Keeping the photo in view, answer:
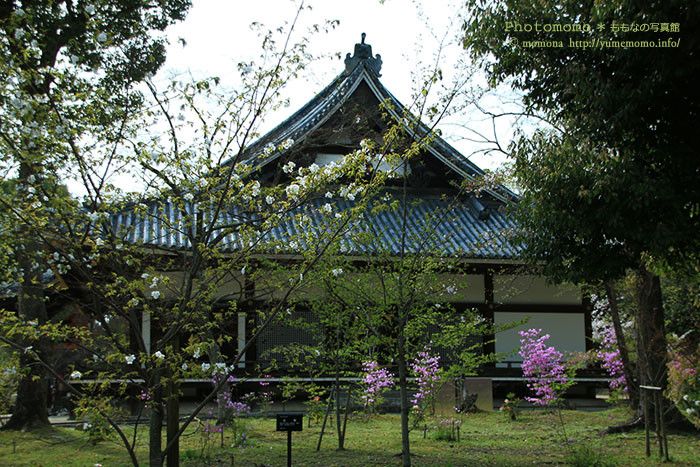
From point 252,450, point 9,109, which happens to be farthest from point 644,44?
point 252,450

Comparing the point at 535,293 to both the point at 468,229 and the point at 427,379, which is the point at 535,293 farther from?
the point at 427,379

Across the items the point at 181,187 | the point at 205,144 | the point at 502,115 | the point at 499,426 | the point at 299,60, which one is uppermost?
the point at 502,115

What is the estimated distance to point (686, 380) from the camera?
948 centimetres

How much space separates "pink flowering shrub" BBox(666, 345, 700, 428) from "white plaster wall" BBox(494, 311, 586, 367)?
5.07 m

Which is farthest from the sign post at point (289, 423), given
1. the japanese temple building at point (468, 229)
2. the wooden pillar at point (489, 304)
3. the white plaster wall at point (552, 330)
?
the white plaster wall at point (552, 330)

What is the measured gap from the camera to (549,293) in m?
15.5

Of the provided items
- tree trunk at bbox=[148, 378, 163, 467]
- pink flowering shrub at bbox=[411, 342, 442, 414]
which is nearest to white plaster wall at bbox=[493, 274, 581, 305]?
pink flowering shrub at bbox=[411, 342, 442, 414]

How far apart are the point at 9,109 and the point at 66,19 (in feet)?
22.0

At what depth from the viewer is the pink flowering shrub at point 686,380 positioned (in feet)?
30.4

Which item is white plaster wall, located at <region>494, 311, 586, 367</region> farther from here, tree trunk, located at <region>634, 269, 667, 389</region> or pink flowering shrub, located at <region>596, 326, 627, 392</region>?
tree trunk, located at <region>634, 269, 667, 389</region>

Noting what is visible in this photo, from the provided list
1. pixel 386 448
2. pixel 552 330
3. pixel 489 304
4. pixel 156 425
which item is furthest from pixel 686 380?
pixel 156 425

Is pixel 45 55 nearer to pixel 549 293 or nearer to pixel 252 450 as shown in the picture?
pixel 252 450

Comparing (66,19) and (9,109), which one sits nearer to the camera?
(9,109)

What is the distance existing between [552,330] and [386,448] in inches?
297
